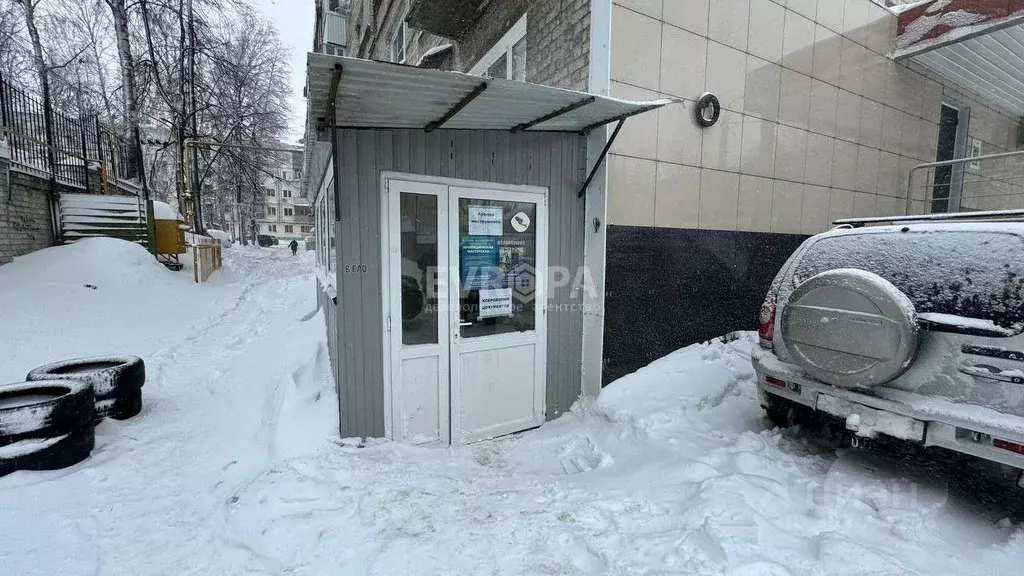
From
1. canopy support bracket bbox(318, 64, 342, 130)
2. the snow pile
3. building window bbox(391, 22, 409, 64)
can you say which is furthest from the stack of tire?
the snow pile

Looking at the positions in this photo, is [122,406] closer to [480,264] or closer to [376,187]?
[376,187]

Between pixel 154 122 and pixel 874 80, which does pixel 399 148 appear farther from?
pixel 154 122

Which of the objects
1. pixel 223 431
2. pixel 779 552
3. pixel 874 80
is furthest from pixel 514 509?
pixel 874 80

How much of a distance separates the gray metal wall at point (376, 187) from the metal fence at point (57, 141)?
9381 millimetres

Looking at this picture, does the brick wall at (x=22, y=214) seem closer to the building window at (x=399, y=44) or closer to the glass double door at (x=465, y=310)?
the building window at (x=399, y=44)

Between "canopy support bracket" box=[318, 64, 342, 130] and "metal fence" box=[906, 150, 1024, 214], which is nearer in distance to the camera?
"canopy support bracket" box=[318, 64, 342, 130]

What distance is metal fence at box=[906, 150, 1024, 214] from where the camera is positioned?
712cm

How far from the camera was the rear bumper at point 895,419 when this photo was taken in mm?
2211

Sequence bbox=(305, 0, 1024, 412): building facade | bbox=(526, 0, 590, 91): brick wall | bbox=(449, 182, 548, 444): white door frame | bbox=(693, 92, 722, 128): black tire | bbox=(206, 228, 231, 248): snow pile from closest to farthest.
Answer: bbox=(449, 182, 548, 444): white door frame → bbox=(526, 0, 590, 91): brick wall → bbox=(305, 0, 1024, 412): building facade → bbox=(693, 92, 722, 128): black tire → bbox=(206, 228, 231, 248): snow pile

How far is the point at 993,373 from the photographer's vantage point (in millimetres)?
2262

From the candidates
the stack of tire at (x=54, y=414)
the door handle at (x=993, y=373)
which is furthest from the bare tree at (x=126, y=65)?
the door handle at (x=993, y=373)

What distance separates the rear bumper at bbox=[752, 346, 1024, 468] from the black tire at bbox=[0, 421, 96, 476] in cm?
490

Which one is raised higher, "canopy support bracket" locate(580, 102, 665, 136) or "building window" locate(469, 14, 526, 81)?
"building window" locate(469, 14, 526, 81)

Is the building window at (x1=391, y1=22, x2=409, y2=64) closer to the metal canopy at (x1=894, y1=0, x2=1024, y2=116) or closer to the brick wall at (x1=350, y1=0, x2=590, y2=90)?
the brick wall at (x1=350, y1=0, x2=590, y2=90)
